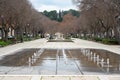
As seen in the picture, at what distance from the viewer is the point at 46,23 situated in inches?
5625

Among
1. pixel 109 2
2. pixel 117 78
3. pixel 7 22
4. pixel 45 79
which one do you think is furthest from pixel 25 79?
pixel 7 22

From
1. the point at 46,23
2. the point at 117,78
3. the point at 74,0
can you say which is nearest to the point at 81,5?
the point at 74,0

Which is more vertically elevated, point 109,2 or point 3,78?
point 109,2

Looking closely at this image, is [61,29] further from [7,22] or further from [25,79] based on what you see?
[25,79]

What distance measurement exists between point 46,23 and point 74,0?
79.7 m

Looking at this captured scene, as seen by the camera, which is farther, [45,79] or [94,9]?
[94,9]

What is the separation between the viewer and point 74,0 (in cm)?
6369

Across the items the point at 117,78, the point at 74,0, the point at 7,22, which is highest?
the point at 74,0

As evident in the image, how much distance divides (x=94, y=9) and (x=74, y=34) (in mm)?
93742

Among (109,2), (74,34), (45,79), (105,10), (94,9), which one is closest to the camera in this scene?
(45,79)

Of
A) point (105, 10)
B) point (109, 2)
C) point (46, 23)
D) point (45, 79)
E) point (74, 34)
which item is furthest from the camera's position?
point (74, 34)

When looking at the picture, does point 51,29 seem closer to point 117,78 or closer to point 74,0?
point 74,0

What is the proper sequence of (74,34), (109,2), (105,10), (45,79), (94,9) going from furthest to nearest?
1. (74,34)
2. (94,9)
3. (105,10)
4. (109,2)
5. (45,79)

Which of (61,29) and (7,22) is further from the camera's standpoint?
(61,29)
